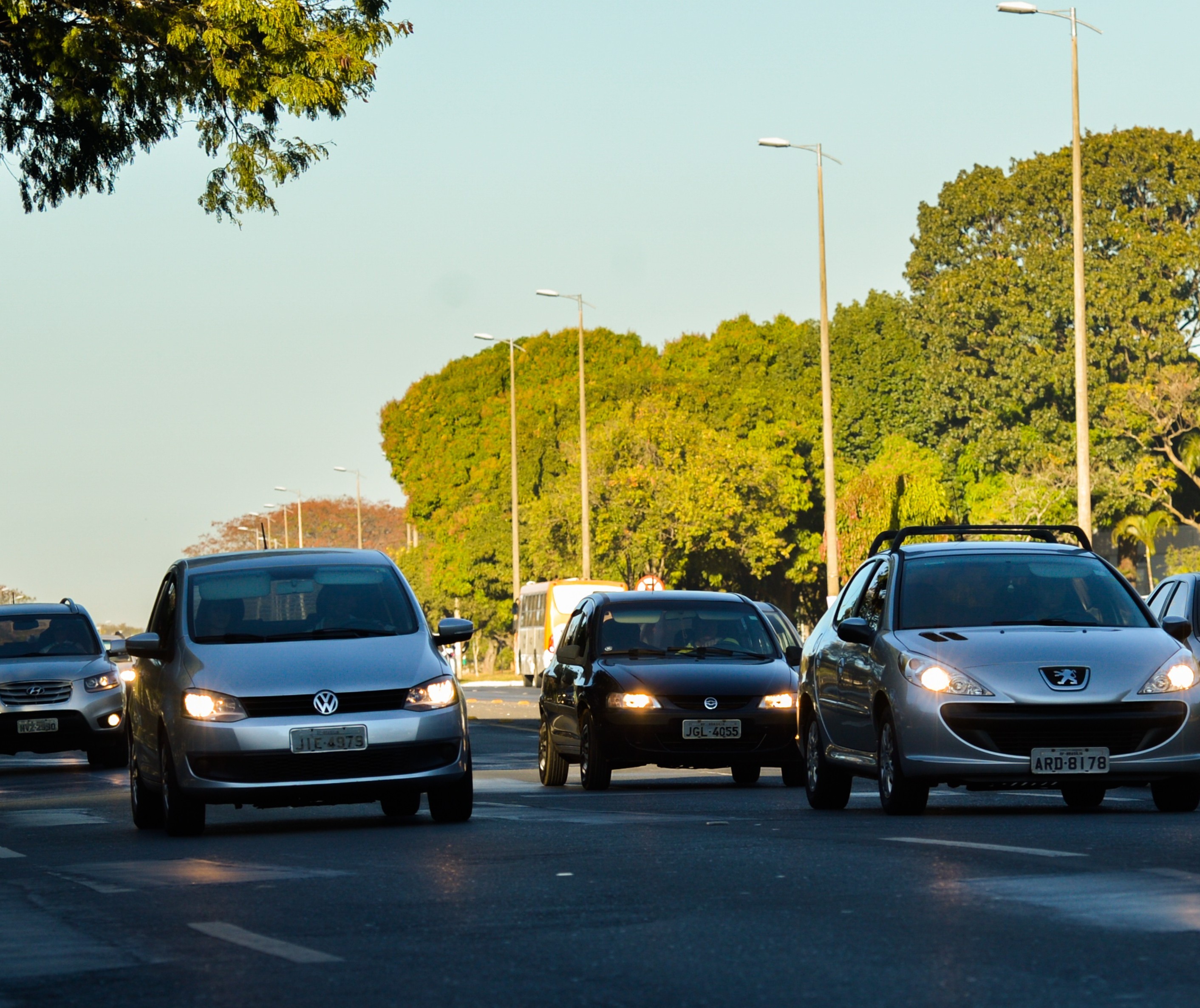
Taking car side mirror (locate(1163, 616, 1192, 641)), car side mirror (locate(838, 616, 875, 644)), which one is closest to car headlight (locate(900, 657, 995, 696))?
car side mirror (locate(838, 616, 875, 644))

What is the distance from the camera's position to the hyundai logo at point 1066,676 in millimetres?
13195

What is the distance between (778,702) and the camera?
18.3 metres

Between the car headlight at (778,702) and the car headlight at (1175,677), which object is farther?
the car headlight at (778,702)

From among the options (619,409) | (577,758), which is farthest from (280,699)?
(619,409)

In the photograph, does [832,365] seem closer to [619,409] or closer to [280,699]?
[619,409]

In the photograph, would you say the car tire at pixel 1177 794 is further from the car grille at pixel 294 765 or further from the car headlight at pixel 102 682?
the car headlight at pixel 102 682

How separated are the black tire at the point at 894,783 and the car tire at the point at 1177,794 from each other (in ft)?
4.70

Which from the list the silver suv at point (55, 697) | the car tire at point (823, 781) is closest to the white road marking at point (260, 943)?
the car tire at point (823, 781)

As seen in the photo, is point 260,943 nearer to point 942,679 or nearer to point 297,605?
point 942,679

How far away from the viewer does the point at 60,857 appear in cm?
1274

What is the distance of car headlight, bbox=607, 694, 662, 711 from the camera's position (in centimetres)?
1816

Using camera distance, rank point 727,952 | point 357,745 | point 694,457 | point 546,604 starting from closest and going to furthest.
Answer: point 727,952 → point 357,745 → point 546,604 → point 694,457

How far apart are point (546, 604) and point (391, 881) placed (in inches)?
1764

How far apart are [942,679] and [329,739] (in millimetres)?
3670
